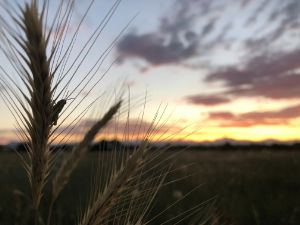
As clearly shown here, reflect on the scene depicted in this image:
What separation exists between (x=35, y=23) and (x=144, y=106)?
483 mm

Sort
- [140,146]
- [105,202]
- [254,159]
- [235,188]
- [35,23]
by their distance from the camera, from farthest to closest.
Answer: [254,159], [235,188], [140,146], [105,202], [35,23]

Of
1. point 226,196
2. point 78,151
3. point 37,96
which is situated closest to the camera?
point 37,96

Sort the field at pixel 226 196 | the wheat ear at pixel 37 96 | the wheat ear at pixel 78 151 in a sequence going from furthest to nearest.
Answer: the field at pixel 226 196 → the wheat ear at pixel 78 151 → the wheat ear at pixel 37 96

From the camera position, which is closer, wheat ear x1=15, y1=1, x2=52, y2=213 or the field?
wheat ear x1=15, y1=1, x2=52, y2=213

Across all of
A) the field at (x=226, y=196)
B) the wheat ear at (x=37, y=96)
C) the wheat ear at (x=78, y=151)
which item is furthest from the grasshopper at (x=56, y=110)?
the field at (x=226, y=196)

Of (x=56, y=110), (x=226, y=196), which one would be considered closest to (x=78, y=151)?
(x=56, y=110)

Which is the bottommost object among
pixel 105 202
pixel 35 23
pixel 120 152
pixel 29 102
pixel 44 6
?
pixel 105 202

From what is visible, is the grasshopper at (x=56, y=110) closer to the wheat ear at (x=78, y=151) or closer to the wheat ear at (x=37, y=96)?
the wheat ear at (x=37, y=96)

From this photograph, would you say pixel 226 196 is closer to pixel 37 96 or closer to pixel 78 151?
pixel 78 151

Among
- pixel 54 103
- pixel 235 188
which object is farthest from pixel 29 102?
pixel 235 188

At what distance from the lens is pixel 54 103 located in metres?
1.40

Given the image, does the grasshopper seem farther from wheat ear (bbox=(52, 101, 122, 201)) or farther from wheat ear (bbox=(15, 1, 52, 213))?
wheat ear (bbox=(52, 101, 122, 201))

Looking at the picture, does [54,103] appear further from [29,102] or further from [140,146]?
[140,146]

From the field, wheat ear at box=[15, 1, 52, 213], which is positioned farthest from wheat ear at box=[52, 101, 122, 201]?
the field
